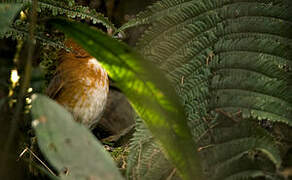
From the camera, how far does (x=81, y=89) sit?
1776mm

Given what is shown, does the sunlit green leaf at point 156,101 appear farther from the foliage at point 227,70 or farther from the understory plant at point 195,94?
the foliage at point 227,70

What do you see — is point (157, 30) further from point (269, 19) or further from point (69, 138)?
point (69, 138)

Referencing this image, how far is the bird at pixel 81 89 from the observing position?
1769mm

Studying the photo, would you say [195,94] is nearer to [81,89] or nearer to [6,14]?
[6,14]

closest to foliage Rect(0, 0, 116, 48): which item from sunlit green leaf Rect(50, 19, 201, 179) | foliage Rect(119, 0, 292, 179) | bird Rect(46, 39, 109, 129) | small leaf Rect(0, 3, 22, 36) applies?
foliage Rect(119, 0, 292, 179)

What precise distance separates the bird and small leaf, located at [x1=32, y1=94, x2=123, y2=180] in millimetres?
1208

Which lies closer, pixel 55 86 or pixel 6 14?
pixel 6 14

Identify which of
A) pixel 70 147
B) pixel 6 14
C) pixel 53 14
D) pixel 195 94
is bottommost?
pixel 70 147

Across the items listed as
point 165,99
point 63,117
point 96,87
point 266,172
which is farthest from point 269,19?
point 96,87

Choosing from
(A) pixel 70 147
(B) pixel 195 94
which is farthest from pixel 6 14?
(B) pixel 195 94

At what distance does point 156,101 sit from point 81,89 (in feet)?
4.01

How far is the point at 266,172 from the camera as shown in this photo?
2.46 feet

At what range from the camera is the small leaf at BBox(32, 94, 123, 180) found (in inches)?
20.2

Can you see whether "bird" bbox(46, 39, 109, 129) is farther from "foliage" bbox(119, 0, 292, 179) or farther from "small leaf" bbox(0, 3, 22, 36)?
"small leaf" bbox(0, 3, 22, 36)
